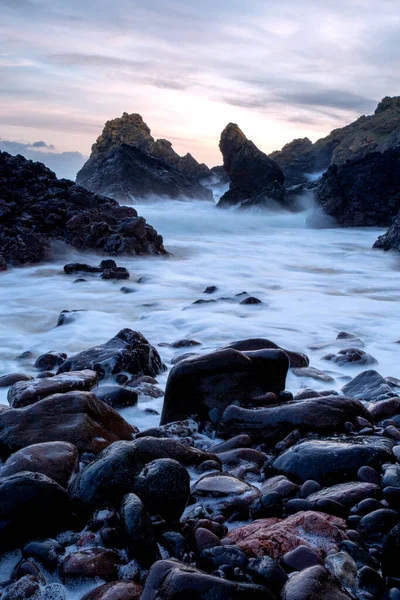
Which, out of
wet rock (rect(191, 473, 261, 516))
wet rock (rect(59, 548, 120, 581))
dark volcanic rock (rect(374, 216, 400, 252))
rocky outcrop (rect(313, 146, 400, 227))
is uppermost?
rocky outcrop (rect(313, 146, 400, 227))

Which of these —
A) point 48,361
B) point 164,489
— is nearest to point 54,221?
point 48,361

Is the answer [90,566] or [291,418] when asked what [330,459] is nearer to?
[291,418]

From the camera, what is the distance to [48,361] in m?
4.89

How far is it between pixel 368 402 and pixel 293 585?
226 cm

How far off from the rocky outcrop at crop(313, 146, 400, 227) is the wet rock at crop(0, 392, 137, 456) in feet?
68.0

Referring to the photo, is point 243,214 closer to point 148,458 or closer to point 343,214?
point 343,214

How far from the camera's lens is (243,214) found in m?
30.5

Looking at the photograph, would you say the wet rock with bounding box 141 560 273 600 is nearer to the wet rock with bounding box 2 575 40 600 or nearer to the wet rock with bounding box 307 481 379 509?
the wet rock with bounding box 2 575 40 600

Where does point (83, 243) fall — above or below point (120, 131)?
below

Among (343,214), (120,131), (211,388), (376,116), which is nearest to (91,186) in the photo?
(120,131)

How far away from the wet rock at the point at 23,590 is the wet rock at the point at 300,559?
0.85 metres

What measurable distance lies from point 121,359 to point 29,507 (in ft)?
8.01

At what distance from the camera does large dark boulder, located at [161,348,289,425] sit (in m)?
3.57

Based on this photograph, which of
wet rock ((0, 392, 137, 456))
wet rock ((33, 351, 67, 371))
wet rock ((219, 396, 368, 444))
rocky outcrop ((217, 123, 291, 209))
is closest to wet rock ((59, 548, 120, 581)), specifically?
wet rock ((0, 392, 137, 456))
